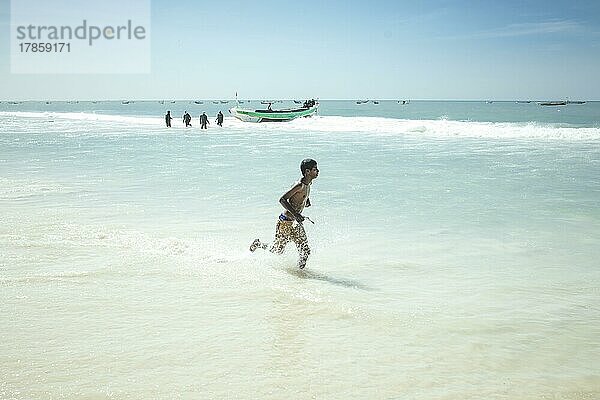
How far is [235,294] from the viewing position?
5.11 m

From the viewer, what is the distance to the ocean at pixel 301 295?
11.5ft

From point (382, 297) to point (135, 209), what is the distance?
5543mm

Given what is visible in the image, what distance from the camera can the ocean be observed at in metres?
3.51

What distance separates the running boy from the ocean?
0.83 ft

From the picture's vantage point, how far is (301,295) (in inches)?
201

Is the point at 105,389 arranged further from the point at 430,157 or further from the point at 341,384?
the point at 430,157

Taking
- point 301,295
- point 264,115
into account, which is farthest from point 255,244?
point 264,115

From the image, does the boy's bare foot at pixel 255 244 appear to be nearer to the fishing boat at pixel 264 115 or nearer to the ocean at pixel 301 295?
the ocean at pixel 301 295

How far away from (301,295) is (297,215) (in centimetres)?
93

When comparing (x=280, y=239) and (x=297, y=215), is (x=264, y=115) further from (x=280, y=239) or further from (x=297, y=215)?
(x=297, y=215)

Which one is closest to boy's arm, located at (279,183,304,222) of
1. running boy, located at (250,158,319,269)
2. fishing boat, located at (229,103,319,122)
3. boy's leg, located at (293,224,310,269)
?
running boy, located at (250,158,319,269)

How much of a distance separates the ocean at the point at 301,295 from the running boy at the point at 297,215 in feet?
0.83

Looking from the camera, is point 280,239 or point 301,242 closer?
point 301,242

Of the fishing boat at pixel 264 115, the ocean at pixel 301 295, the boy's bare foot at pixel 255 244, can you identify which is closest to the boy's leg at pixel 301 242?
the ocean at pixel 301 295
